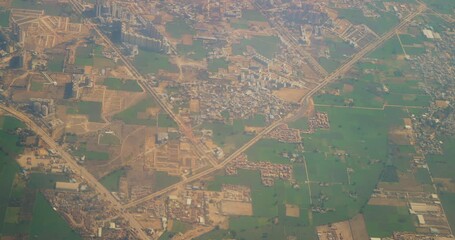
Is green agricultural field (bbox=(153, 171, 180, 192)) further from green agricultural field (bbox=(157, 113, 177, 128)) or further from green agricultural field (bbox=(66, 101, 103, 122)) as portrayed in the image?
green agricultural field (bbox=(66, 101, 103, 122))

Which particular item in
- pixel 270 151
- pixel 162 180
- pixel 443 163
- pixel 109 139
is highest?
pixel 443 163

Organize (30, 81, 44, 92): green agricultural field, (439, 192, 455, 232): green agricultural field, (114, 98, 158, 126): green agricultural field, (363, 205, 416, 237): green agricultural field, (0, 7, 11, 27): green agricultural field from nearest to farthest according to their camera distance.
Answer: (363, 205, 416, 237): green agricultural field < (439, 192, 455, 232): green agricultural field < (114, 98, 158, 126): green agricultural field < (30, 81, 44, 92): green agricultural field < (0, 7, 11, 27): green agricultural field

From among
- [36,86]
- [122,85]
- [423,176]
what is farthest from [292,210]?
[36,86]

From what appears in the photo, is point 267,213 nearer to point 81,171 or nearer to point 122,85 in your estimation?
point 81,171

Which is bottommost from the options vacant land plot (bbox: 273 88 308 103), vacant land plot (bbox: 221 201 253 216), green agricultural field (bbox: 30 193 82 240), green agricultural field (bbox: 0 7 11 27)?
green agricultural field (bbox: 30 193 82 240)

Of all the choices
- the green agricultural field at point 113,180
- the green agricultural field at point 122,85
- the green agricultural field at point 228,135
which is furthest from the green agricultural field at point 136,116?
the green agricultural field at point 113,180

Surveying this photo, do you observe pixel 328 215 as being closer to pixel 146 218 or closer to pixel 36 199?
pixel 146 218

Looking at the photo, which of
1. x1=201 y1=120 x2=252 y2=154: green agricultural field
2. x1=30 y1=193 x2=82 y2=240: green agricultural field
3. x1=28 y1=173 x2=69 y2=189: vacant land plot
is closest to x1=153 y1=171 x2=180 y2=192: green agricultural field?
x1=201 y1=120 x2=252 y2=154: green agricultural field
